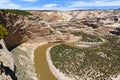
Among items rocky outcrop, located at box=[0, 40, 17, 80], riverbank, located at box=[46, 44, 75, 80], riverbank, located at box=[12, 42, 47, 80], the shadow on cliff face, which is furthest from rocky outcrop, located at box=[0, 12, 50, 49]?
the shadow on cliff face

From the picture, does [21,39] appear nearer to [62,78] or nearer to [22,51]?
[22,51]

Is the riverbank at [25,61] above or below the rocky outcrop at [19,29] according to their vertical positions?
below

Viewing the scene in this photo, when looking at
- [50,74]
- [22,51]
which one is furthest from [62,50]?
[50,74]

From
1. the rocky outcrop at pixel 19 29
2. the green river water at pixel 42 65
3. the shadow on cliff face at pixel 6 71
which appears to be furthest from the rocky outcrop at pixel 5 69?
the rocky outcrop at pixel 19 29

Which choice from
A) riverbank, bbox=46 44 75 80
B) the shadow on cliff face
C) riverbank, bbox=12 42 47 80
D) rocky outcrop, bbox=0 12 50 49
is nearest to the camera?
the shadow on cliff face

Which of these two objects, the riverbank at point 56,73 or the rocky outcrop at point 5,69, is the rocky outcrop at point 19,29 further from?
the rocky outcrop at point 5,69

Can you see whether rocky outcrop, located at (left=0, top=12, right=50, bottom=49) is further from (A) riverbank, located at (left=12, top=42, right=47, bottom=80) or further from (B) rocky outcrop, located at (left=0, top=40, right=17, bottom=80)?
(B) rocky outcrop, located at (left=0, top=40, right=17, bottom=80)

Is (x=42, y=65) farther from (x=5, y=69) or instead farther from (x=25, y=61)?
(x=5, y=69)

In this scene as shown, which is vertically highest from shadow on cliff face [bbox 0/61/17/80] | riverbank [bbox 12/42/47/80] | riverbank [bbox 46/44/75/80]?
shadow on cliff face [bbox 0/61/17/80]

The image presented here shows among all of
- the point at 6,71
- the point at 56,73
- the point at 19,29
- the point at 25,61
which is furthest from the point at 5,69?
the point at 19,29
